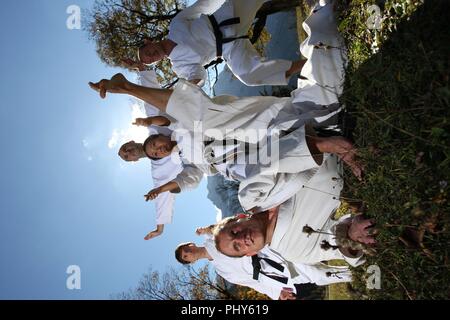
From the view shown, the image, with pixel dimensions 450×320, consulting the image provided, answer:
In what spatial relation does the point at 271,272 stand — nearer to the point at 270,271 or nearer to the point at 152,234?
the point at 270,271

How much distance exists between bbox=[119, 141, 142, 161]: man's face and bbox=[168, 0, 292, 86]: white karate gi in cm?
168

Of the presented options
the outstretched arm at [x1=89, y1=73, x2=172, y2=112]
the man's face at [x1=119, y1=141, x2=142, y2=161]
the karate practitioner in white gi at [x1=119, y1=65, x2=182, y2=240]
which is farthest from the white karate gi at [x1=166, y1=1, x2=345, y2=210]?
the man's face at [x1=119, y1=141, x2=142, y2=161]

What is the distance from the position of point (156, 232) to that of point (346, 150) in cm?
515

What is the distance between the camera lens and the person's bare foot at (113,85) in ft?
13.3

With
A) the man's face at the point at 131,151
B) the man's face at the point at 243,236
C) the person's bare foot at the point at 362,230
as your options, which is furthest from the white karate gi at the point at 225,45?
the person's bare foot at the point at 362,230

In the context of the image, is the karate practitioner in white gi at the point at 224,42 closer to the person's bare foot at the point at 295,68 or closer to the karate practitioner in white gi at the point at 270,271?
the person's bare foot at the point at 295,68

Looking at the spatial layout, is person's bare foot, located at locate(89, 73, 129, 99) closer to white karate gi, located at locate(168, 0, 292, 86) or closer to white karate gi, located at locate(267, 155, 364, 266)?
white karate gi, located at locate(168, 0, 292, 86)

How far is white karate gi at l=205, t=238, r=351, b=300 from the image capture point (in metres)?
4.73

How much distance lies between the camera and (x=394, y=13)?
2.97m

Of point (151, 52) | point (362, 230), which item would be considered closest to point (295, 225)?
point (362, 230)

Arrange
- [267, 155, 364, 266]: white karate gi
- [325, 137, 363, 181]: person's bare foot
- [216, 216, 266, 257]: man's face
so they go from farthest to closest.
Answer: [216, 216, 266, 257]: man's face → [267, 155, 364, 266]: white karate gi → [325, 137, 363, 181]: person's bare foot

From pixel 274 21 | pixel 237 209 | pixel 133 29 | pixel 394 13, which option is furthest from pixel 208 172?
pixel 274 21

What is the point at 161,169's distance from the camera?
7059 millimetres

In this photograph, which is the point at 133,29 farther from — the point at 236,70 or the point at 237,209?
the point at 237,209
